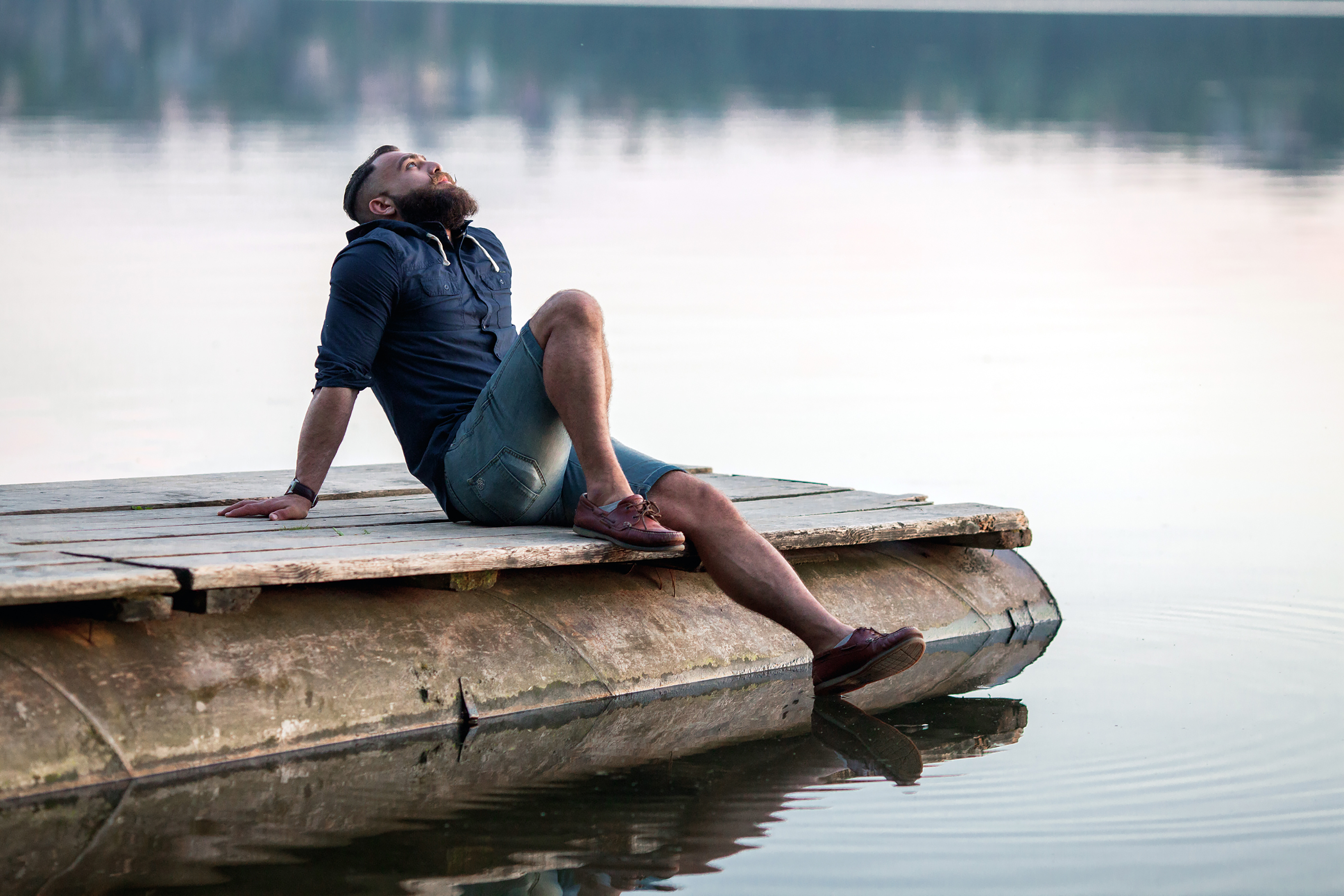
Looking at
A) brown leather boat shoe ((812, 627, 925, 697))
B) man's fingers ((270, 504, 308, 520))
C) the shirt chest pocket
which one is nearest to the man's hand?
man's fingers ((270, 504, 308, 520))

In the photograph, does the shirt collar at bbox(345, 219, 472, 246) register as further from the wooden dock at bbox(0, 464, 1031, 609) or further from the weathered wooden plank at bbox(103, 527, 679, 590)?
the weathered wooden plank at bbox(103, 527, 679, 590)

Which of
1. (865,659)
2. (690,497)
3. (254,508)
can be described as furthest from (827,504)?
(254,508)

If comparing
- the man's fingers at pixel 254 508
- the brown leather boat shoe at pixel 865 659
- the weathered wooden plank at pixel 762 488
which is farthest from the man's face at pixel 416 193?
the brown leather boat shoe at pixel 865 659

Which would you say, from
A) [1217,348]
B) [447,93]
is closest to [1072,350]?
[1217,348]

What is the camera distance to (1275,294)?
1487 centimetres

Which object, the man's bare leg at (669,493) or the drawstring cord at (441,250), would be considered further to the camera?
the drawstring cord at (441,250)

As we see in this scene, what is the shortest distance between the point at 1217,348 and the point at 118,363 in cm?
718

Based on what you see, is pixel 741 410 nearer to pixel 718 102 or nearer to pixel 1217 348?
pixel 1217 348

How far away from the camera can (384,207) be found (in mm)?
5602

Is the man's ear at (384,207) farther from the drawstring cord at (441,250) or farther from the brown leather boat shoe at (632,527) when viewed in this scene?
the brown leather boat shoe at (632,527)

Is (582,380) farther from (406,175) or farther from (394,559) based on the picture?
(406,175)

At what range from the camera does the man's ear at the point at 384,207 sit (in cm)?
560

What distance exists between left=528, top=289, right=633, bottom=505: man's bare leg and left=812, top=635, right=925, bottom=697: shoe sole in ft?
2.46

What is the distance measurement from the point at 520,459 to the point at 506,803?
1099 millimetres
